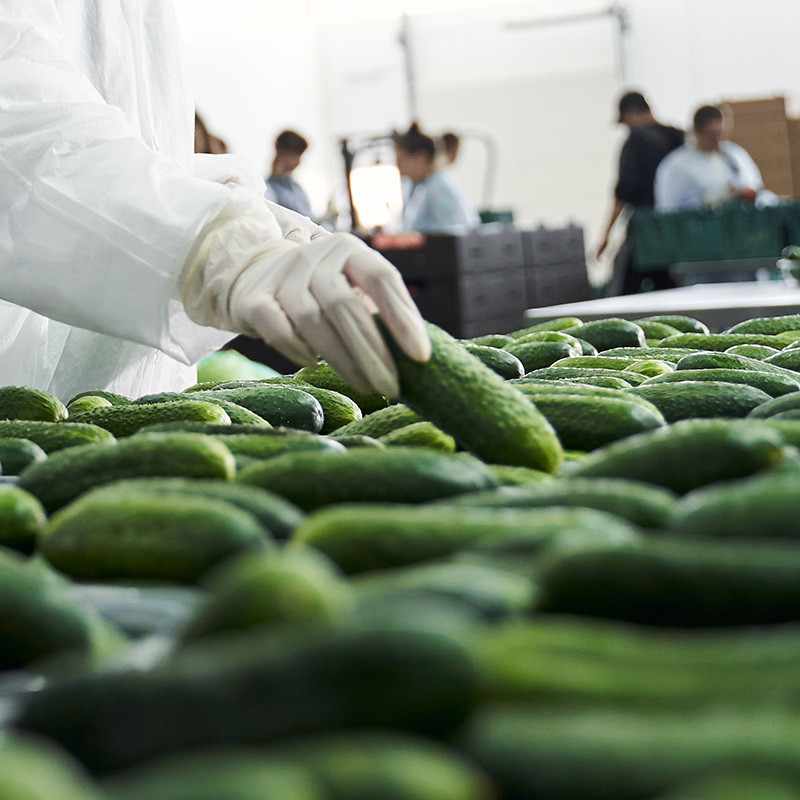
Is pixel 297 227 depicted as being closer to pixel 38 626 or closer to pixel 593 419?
pixel 593 419

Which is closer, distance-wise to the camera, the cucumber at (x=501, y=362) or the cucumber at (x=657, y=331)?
the cucumber at (x=501, y=362)

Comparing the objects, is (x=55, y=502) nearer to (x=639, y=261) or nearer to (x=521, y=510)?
(x=521, y=510)

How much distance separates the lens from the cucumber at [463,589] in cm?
44

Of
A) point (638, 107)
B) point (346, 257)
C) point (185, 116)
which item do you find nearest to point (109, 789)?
point (346, 257)

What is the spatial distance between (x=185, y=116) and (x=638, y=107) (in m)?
5.33

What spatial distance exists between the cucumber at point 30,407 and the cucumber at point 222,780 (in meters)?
0.86

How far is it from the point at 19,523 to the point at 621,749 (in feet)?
1.45

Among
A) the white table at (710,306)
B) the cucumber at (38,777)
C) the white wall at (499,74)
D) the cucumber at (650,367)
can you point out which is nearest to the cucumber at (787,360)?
the cucumber at (650,367)

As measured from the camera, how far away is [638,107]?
6766 mm

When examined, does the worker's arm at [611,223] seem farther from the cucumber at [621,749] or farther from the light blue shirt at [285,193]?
the cucumber at [621,749]

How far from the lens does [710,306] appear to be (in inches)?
122

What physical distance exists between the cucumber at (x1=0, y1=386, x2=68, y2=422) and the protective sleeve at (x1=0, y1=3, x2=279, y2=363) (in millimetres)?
156

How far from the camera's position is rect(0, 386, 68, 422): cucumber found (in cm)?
116

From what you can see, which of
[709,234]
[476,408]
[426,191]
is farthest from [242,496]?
[426,191]
